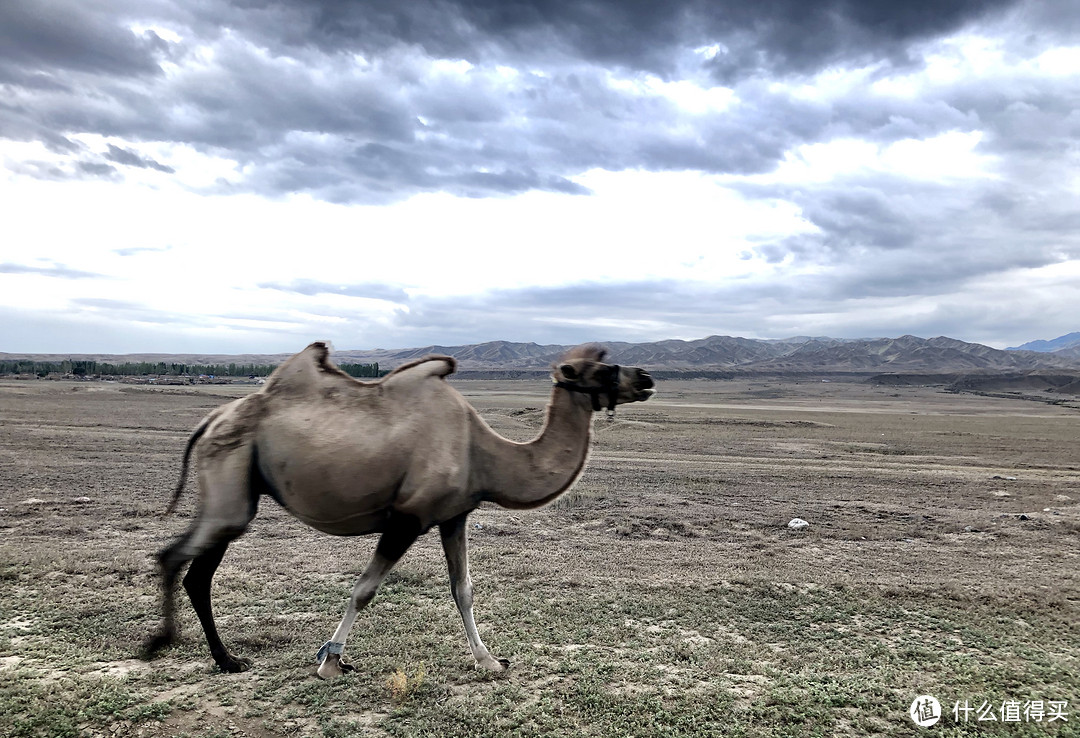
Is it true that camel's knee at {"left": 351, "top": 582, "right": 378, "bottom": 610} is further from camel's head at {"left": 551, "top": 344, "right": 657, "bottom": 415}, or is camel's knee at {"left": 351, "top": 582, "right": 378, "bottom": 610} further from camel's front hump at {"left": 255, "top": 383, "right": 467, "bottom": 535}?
camel's head at {"left": 551, "top": 344, "right": 657, "bottom": 415}

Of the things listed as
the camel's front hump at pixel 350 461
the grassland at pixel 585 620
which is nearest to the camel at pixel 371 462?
the camel's front hump at pixel 350 461

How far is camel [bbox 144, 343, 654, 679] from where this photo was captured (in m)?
5.16

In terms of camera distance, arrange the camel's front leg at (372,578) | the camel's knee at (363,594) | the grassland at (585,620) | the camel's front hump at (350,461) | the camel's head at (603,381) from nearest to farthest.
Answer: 1. the grassland at (585,620)
2. the camel's front hump at (350,461)
3. the camel's front leg at (372,578)
4. the camel's knee at (363,594)
5. the camel's head at (603,381)

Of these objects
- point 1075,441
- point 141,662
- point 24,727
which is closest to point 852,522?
point 141,662

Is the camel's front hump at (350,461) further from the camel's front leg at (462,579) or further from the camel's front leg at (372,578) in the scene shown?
the camel's front leg at (462,579)

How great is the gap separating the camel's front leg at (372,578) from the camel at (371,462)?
0.03 ft

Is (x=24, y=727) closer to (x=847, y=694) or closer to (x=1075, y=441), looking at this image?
(x=847, y=694)

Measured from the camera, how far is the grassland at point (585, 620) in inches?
197

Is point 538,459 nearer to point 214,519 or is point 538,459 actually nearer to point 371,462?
point 371,462

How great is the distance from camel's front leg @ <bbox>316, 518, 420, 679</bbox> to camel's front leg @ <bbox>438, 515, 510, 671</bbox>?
36cm

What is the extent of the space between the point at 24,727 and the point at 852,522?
13034 mm

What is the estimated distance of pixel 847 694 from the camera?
544 centimetres

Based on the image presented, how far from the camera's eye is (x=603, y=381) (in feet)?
18.7

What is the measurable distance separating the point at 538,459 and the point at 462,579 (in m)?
1.30
